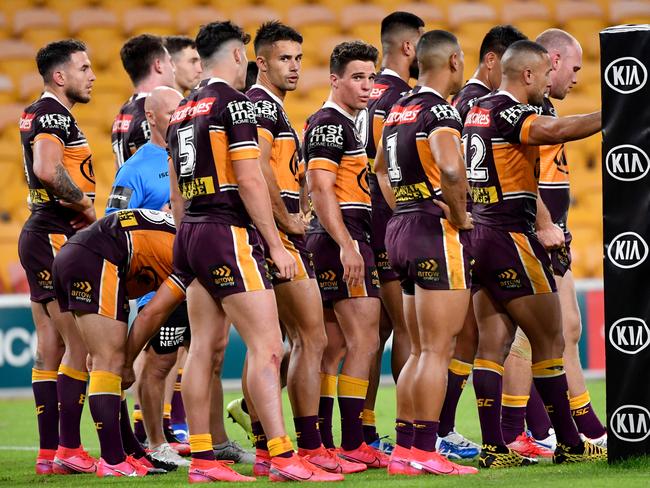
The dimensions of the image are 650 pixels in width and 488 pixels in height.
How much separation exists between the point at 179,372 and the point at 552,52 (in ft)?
11.9

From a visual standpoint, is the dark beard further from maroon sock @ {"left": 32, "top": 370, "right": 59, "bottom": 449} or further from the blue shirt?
maroon sock @ {"left": 32, "top": 370, "right": 59, "bottom": 449}

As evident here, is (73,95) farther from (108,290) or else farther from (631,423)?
(631,423)

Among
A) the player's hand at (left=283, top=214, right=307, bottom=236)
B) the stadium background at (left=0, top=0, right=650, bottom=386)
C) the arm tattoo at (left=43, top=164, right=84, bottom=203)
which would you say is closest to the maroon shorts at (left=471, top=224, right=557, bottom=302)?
the player's hand at (left=283, top=214, right=307, bottom=236)

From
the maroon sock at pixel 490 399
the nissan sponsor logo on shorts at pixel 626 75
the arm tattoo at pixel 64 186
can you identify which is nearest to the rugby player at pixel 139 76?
the arm tattoo at pixel 64 186

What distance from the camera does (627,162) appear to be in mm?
5867

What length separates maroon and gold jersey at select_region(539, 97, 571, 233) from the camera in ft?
25.1

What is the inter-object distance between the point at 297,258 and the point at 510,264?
1200mm

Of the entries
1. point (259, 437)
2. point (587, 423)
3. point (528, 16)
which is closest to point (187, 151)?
point (259, 437)

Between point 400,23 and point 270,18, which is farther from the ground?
point 270,18

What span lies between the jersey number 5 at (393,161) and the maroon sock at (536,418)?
75.9 inches

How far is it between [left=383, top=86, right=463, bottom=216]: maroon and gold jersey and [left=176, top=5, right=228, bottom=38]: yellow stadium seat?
970cm

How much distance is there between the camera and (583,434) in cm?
707

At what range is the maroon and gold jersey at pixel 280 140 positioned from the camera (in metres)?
6.72

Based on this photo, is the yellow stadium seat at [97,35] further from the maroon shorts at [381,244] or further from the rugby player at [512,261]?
the rugby player at [512,261]
